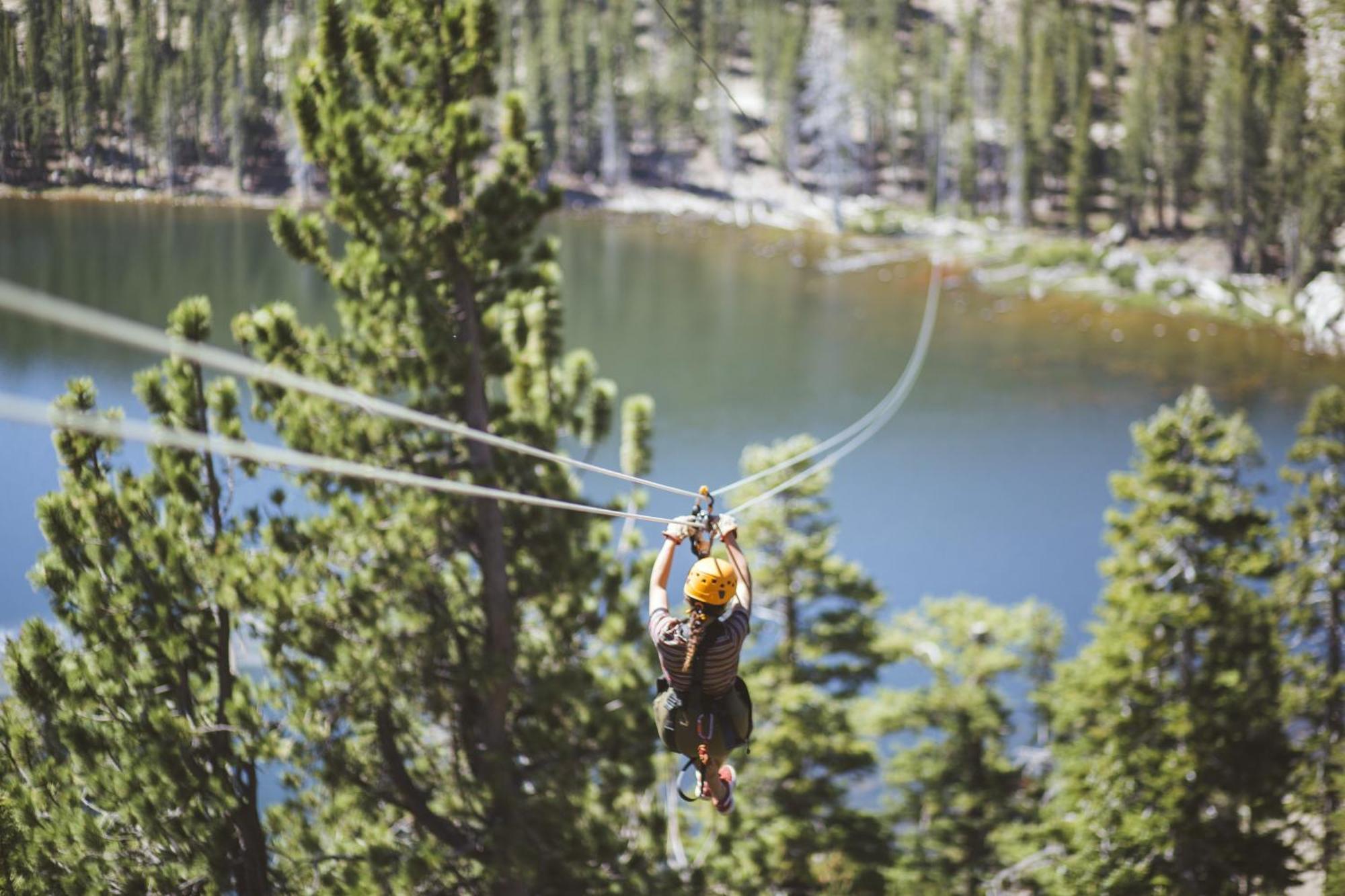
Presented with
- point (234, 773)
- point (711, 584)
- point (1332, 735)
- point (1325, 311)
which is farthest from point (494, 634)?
point (1325, 311)

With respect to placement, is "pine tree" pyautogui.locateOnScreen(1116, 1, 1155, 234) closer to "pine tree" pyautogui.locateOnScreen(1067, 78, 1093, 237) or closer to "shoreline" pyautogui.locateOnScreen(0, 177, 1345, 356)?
"shoreline" pyautogui.locateOnScreen(0, 177, 1345, 356)

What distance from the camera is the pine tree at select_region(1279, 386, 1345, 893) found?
1908 centimetres

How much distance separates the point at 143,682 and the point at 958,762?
13.8m

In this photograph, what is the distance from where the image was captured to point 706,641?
5.60 metres

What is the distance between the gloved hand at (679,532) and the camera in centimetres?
555

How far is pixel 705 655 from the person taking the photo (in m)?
5.66

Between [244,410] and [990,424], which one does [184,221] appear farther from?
[990,424]

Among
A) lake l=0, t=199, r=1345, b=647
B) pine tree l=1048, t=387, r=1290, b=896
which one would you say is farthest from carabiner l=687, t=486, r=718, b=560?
pine tree l=1048, t=387, r=1290, b=896

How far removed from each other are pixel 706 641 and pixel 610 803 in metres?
8.02

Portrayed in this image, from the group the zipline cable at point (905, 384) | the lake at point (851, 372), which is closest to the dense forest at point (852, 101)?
the lake at point (851, 372)

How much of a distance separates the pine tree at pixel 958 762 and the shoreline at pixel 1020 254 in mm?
26090

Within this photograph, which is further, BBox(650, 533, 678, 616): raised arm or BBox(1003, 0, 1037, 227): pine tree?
BBox(1003, 0, 1037, 227): pine tree

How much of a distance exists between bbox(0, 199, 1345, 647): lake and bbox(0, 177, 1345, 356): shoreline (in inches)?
66.0

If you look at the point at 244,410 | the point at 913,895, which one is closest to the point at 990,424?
the point at 913,895
